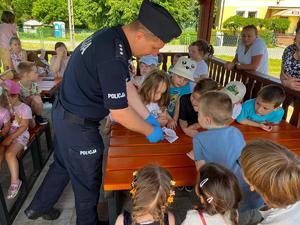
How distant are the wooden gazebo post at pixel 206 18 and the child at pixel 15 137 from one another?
414 centimetres

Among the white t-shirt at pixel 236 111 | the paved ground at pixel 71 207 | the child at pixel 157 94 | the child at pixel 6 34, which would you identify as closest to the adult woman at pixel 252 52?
the white t-shirt at pixel 236 111

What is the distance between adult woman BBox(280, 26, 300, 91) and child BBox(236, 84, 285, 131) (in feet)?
1.48

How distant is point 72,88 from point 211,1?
179 inches

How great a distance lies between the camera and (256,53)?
12.3 feet

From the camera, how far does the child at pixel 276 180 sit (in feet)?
3.41

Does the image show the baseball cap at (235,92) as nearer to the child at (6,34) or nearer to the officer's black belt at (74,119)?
the officer's black belt at (74,119)

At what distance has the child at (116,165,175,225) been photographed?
137cm

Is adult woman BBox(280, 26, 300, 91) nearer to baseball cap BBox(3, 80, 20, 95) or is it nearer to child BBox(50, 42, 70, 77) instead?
baseball cap BBox(3, 80, 20, 95)

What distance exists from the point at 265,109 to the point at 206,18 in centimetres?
360

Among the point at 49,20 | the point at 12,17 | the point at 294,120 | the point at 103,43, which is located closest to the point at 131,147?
the point at 103,43

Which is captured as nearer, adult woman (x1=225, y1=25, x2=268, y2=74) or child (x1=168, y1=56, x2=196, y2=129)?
child (x1=168, y1=56, x2=196, y2=129)

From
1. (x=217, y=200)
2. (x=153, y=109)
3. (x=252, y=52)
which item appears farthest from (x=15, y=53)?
(x=217, y=200)

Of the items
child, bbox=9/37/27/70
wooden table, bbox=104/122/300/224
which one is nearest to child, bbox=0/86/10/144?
wooden table, bbox=104/122/300/224

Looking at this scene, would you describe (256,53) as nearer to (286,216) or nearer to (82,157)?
(82,157)
